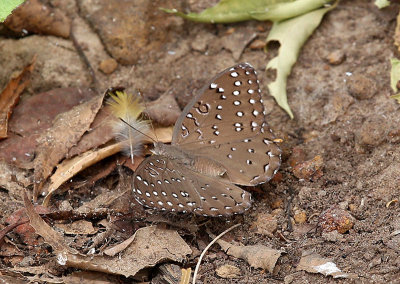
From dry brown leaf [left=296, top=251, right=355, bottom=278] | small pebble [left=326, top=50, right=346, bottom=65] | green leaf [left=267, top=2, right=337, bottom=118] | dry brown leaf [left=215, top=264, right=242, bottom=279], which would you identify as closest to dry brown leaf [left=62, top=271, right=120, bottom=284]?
dry brown leaf [left=215, top=264, right=242, bottom=279]

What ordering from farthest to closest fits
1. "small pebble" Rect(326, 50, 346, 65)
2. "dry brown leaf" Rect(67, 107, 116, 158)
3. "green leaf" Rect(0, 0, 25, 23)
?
"small pebble" Rect(326, 50, 346, 65) < "dry brown leaf" Rect(67, 107, 116, 158) < "green leaf" Rect(0, 0, 25, 23)

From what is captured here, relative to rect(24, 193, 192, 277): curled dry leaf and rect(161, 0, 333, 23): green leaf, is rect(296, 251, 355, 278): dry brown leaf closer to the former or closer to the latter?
rect(24, 193, 192, 277): curled dry leaf

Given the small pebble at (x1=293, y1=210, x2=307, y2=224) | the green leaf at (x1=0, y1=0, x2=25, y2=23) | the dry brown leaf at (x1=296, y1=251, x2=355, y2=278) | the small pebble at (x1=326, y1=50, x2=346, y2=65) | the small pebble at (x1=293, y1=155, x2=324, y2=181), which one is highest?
the green leaf at (x1=0, y1=0, x2=25, y2=23)

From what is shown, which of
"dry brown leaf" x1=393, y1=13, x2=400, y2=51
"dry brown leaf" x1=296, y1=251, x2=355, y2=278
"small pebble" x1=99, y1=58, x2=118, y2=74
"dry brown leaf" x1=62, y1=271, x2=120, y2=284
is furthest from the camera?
"small pebble" x1=99, y1=58, x2=118, y2=74

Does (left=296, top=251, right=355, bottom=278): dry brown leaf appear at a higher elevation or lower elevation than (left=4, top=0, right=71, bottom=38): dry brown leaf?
lower

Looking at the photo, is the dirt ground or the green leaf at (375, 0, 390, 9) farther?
the green leaf at (375, 0, 390, 9)

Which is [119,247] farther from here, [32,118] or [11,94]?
[11,94]

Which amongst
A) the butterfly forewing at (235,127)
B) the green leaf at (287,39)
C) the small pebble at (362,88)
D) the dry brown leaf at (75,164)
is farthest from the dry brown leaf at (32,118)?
the small pebble at (362,88)
